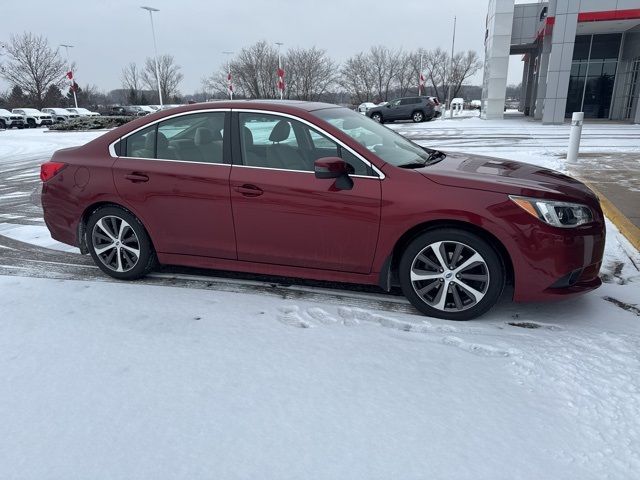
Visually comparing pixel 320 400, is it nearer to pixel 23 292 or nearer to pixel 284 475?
pixel 284 475

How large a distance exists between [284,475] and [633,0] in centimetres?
2636

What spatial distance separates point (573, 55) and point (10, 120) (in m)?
38.7

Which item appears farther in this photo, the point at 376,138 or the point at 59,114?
the point at 59,114

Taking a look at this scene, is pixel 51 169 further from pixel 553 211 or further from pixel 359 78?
pixel 359 78

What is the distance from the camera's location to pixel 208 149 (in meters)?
4.23

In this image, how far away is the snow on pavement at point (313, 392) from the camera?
7.46 feet

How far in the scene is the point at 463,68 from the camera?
7812cm

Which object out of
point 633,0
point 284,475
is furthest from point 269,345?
point 633,0

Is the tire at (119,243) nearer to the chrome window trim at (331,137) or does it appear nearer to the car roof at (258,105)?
the car roof at (258,105)

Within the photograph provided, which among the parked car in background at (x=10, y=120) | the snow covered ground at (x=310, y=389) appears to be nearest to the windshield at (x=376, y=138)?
the snow covered ground at (x=310, y=389)

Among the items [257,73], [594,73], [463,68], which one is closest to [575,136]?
[594,73]

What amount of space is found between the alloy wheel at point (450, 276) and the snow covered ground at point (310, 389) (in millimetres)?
187

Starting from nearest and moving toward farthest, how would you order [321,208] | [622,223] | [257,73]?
[321,208]
[622,223]
[257,73]

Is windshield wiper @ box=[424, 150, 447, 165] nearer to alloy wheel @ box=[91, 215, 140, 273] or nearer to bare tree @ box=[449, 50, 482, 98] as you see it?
alloy wheel @ box=[91, 215, 140, 273]
